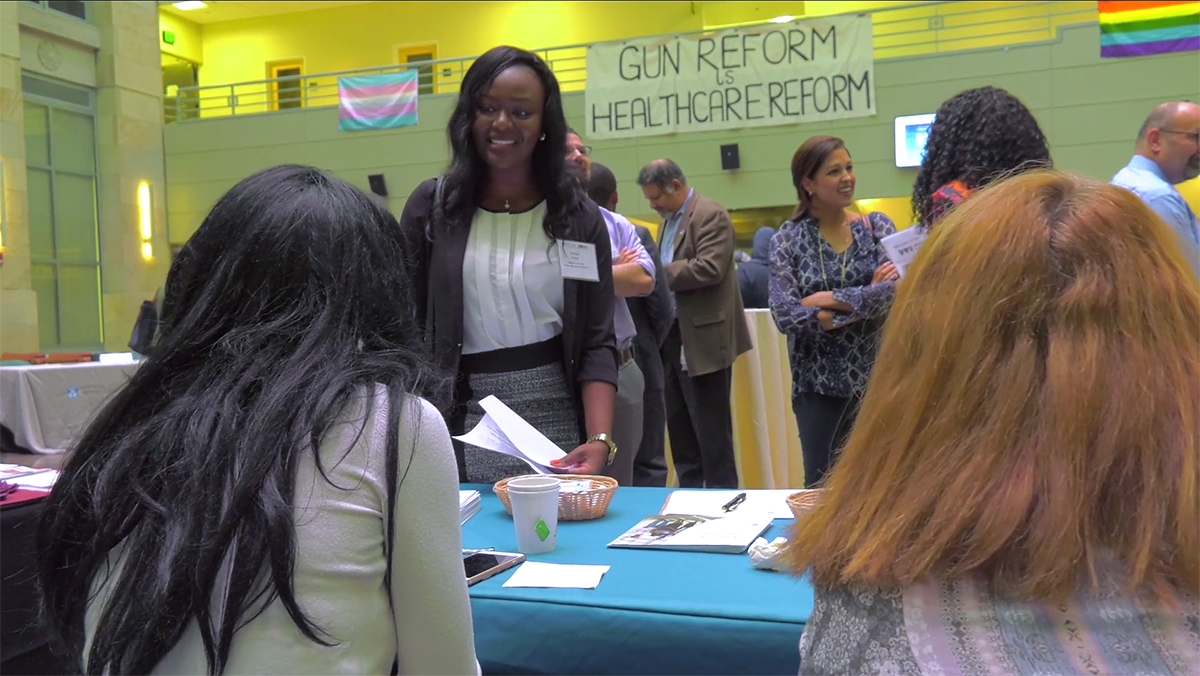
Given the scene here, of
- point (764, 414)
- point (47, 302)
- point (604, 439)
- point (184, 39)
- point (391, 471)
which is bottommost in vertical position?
point (764, 414)

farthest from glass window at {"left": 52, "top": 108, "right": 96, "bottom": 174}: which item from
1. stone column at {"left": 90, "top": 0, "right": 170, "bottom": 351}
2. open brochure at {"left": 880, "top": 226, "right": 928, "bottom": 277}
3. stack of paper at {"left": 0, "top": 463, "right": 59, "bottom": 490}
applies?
open brochure at {"left": 880, "top": 226, "right": 928, "bottom": 277}

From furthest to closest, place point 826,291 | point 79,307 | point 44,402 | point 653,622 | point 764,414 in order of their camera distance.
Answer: point 79,307 < point 44,402 < point 764,414 < point 826,291 < point 653,622

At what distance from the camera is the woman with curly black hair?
202cm

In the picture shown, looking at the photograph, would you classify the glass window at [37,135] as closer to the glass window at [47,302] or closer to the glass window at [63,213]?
the glass window at [63,213]

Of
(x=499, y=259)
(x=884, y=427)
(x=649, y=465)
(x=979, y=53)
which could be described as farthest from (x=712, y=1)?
(x=884, y=427)

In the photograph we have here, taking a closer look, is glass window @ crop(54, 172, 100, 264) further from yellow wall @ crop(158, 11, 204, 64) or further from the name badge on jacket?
the name badge on jacket

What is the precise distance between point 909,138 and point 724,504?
28.6 feet

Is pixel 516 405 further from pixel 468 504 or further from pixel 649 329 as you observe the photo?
pixel 649 329

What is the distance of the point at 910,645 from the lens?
0.63 metres

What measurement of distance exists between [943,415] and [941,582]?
0.12 m

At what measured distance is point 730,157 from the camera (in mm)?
9688

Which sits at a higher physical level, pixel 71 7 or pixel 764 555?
pixel 71 7

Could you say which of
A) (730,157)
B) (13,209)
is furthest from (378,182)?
(730,157)

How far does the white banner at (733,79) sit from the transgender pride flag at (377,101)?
2.82 metres
